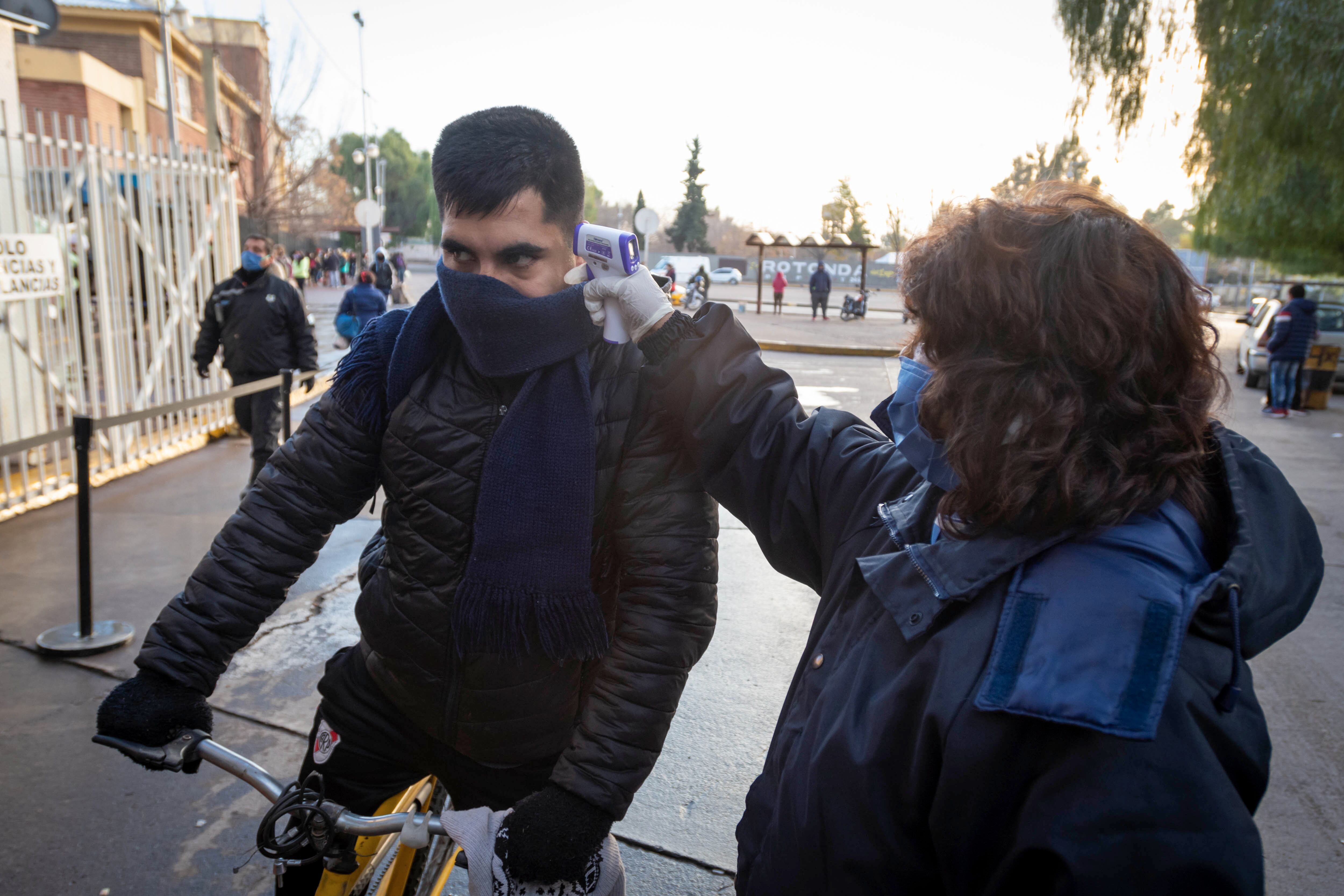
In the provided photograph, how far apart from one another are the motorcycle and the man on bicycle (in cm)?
2625

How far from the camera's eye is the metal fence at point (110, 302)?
250 inches

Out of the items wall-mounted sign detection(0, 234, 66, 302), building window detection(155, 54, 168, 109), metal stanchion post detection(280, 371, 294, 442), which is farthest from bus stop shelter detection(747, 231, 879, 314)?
building window detection(155, 54, 168, 109)

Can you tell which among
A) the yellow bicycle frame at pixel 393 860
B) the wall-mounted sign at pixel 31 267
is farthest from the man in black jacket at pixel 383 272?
the yellow bicycle frame at pixel 393 860

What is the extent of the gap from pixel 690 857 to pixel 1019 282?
2194 mm

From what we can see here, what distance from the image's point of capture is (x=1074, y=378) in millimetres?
1149

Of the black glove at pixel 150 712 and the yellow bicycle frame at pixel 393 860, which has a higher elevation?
the black glove at pixel 150 712

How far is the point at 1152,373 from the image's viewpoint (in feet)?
3.76

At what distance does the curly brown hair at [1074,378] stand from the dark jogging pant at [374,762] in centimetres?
109

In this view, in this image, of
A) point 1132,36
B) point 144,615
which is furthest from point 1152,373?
point 1132,36

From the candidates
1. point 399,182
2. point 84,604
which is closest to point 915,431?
point 84,604

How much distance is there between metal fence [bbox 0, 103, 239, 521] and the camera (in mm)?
6340

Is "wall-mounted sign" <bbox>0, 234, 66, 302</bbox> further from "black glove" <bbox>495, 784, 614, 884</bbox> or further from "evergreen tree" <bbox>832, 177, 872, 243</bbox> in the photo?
"evergreen tree" <bbox>832, 177, 872, 243</bbox>

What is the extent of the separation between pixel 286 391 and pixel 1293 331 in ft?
40.6

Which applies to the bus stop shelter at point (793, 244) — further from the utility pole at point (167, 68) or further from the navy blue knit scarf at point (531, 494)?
the navy blue knit scarf at point (531, 494)
